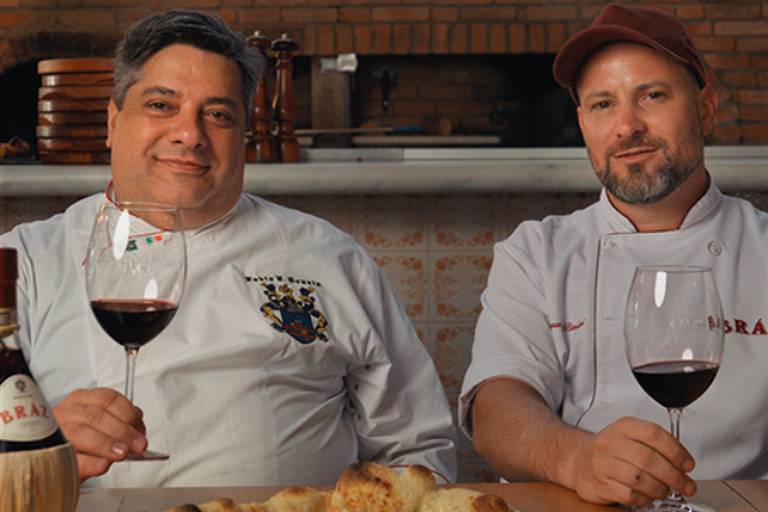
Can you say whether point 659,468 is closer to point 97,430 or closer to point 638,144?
point 97,430

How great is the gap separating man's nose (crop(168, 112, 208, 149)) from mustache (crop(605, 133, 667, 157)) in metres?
0.57

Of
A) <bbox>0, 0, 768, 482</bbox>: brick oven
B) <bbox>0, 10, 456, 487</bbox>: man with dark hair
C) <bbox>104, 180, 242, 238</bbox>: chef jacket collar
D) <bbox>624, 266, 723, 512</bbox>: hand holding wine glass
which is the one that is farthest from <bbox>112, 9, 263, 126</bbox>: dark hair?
<bbox>0, 0, 768, 482</bbox>: brick oven

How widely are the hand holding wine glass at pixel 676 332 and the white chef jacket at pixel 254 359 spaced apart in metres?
0.61

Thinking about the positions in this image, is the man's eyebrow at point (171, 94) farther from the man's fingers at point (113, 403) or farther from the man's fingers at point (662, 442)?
the man's fingers at point (662, 442)

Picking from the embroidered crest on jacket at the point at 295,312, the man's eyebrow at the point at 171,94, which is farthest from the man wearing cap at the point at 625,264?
the man's eyebrow at the point at 171,94

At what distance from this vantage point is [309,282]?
4.92 feet

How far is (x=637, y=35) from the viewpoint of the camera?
1437mm

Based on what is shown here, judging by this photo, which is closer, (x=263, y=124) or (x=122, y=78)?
(x=122, y=78)

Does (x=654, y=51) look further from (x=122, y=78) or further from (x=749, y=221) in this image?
(x=122, y=78)

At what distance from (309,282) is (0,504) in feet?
2.64

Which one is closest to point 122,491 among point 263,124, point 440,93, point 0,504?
point 0,504

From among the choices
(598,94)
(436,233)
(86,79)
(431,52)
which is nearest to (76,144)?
(86,79)

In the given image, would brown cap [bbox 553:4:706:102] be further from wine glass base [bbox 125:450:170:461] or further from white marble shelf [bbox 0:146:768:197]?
wine glass base [bbox 125:450:170:461]

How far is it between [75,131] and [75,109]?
0.05 m
